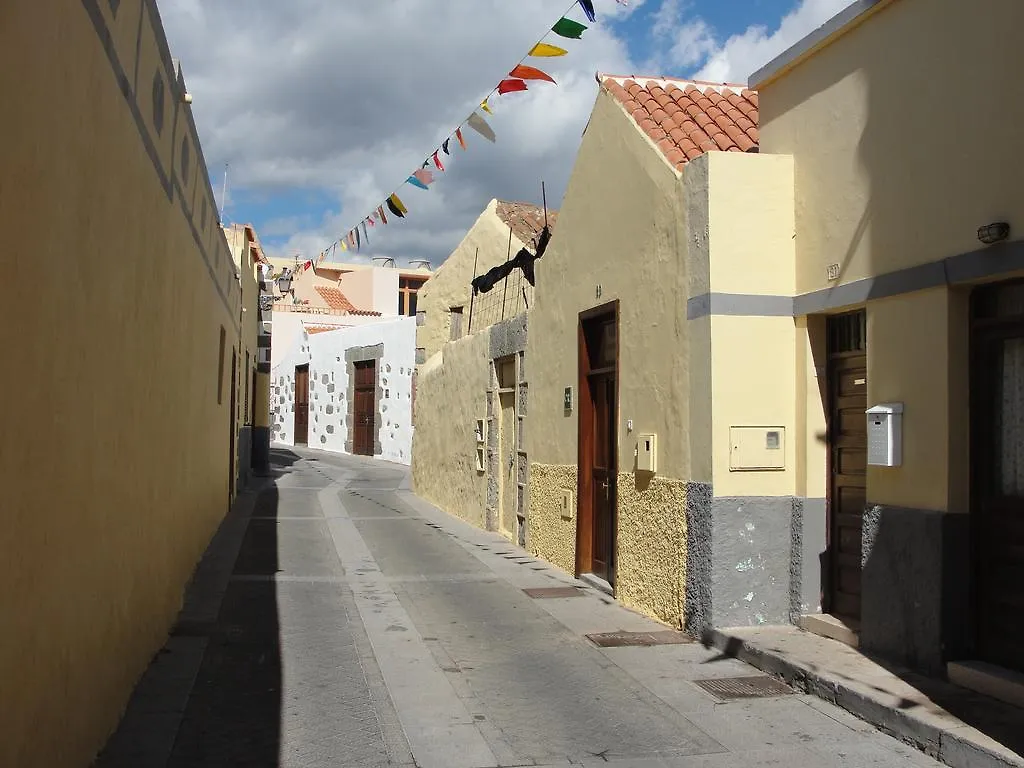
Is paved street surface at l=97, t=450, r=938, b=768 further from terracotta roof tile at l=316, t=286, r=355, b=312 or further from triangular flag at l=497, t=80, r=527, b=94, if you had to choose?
terracotta roof tile at l=316, t=286, r=355, b=312

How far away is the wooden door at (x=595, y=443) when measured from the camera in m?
9.80

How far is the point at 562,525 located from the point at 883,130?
5.74m

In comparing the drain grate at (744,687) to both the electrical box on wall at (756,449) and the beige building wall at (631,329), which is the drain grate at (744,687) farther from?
the electrical box on wall at (756,449)

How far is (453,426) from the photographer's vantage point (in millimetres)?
16625

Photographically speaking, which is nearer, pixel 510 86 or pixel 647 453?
pixel 647 453

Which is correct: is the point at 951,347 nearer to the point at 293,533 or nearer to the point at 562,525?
the point at 562,525

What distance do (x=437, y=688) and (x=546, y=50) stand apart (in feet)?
20.2

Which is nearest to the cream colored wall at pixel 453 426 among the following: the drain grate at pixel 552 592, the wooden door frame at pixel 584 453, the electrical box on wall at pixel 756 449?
the wooden door frame at pixel 584 453

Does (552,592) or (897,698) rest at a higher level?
(897,698)

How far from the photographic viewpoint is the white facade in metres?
26.5

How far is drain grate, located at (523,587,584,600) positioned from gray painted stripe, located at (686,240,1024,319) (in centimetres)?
318

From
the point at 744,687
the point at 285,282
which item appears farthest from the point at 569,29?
the point at 285,282

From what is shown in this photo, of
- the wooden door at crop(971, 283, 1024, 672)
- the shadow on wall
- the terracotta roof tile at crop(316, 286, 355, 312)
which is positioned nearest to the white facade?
the terracotta roof tile at crop(316, 286, 355, 312)

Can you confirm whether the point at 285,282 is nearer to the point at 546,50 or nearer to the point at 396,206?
the point at 396,206
